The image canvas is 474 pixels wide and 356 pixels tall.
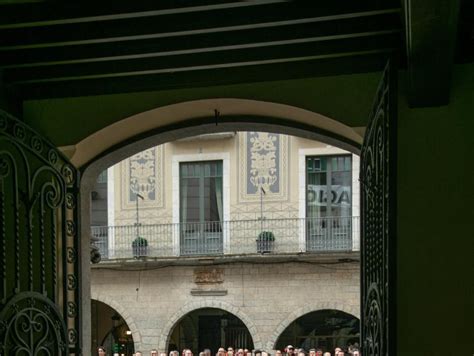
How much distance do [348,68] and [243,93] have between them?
599mm

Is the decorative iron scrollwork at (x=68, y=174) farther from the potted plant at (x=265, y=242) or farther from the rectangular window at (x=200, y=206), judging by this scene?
the rectangular window at (x=200, y=206)

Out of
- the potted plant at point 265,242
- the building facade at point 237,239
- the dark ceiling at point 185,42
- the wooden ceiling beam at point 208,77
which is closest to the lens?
the dark ceiling at point 185,42

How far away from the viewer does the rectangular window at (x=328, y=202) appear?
12523 mm

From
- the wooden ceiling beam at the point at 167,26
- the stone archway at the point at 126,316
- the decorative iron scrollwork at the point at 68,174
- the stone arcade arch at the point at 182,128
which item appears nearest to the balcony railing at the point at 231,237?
the stone archway at the point at 126,316

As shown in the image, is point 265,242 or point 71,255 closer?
point 71,255

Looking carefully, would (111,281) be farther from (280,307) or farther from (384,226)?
(384,226)

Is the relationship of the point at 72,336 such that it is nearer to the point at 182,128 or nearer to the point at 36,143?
the point at 36,143

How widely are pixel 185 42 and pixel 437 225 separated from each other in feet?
4.76

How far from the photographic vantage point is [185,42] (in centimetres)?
298

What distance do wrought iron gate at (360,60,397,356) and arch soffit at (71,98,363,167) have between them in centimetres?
53

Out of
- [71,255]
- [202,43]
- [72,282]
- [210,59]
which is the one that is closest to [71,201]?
[71,255]

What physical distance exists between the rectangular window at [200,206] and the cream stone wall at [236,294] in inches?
19.9

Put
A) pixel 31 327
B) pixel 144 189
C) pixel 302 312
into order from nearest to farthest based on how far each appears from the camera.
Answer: pixel 31 327 → pixel 302 312 → pixel 144 189

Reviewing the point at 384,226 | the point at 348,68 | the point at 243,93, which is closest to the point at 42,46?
the point at 243,93
